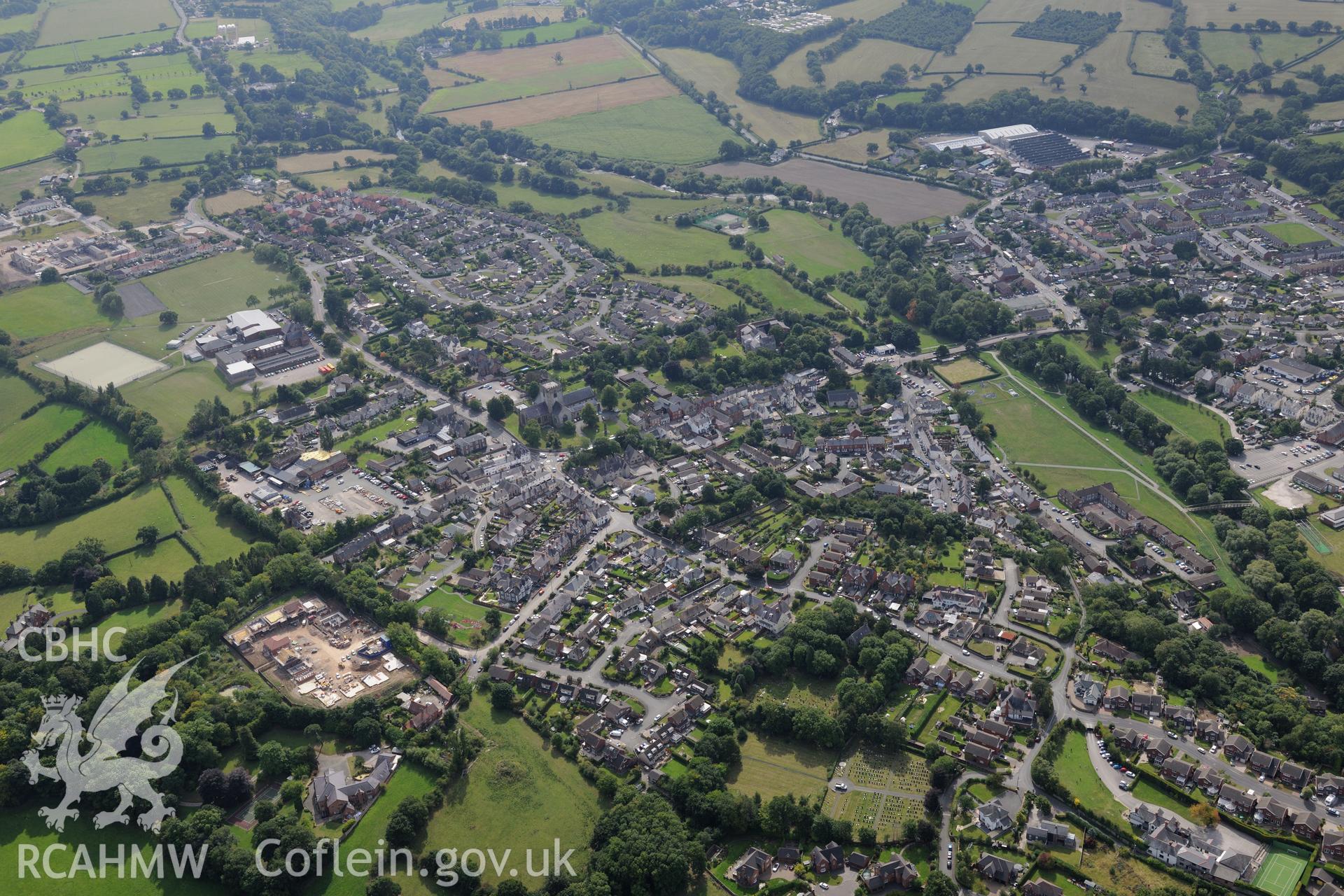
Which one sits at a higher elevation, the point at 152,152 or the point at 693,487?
the point at 693,487

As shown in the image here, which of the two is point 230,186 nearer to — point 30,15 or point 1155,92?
point 30,15

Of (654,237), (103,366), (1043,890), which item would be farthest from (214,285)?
(1043,890)

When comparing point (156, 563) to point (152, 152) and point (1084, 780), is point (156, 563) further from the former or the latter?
point (152, 152)

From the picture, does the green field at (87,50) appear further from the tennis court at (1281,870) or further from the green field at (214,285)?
the tennis court at (1281,870)

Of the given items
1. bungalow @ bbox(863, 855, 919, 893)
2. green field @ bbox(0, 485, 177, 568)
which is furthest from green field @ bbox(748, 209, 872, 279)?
bungalow @ bbox(863, 855, 919, 893)

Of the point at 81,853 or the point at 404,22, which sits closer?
the point at 81,853

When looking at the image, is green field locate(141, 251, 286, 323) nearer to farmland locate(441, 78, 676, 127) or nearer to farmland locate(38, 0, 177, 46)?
farmland locate(441, 78, 676, 127)
